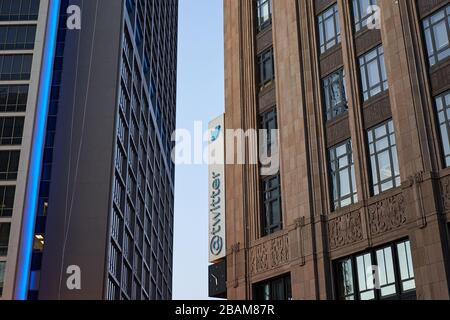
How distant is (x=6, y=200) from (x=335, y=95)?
1587 inches

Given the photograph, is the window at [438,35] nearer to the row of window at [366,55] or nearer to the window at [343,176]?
the row of window at [366,55]

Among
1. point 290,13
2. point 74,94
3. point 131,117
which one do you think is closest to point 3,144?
point 74,94

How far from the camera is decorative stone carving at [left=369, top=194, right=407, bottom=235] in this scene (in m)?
21.3

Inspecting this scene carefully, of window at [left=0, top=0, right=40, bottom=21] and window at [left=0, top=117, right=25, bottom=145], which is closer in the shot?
window at [left=0, top=117, right=25, bottom=145]

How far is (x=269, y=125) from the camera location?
29.2 metres

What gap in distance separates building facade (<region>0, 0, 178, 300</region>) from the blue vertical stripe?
114mm

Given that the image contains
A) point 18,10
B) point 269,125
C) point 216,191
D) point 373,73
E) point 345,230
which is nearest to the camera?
point 345,230

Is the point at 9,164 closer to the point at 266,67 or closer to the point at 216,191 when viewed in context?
the point at 216,191

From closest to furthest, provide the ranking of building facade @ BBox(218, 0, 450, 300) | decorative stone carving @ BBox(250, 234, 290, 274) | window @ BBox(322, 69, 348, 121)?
building facade @ BBox(218, 0, 450, 300)
decorative stone carving @ BBox(250, 234, 290, 274)
window @ BBox(322, 69, 348, 121)

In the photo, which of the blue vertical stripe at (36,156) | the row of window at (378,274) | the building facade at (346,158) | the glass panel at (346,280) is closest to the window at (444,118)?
the building facade at (346,158)

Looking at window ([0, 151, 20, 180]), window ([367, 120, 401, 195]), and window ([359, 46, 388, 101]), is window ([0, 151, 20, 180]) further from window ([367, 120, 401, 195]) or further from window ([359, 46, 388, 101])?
window ([367, 120, 401, 195])

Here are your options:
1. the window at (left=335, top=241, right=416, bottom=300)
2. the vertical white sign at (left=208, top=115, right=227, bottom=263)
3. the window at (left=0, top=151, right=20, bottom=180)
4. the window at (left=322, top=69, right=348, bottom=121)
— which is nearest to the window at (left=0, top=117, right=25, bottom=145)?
the window at (left=0, top=151, right=20, bottom=180)

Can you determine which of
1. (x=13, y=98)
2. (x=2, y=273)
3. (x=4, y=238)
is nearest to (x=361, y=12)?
(x=4, y=238)

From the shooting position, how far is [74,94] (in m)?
67.6
